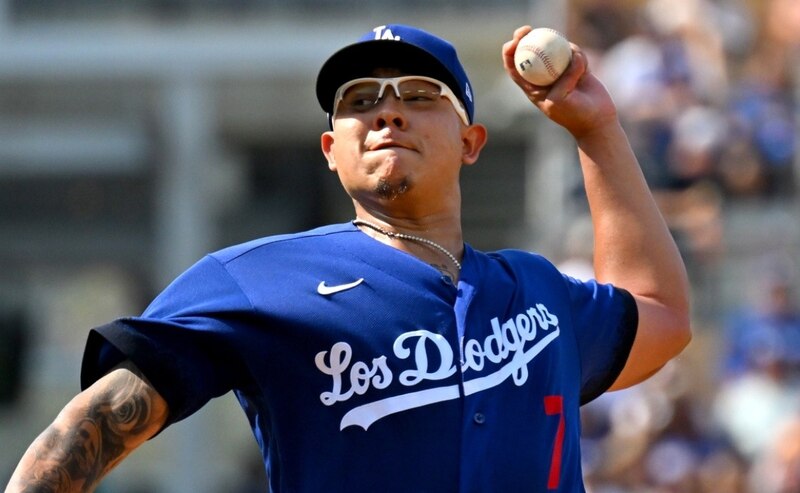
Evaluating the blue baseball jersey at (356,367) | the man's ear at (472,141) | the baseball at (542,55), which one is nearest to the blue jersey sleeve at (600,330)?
the blue baseball jersey at (356,367)

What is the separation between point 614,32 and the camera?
10.6m

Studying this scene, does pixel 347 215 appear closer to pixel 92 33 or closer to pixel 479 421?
pixel 92 33

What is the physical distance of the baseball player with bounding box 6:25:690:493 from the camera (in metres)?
3.00

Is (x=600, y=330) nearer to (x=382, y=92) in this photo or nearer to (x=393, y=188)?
(x=393, y=188)

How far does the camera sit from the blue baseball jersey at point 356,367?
305cm

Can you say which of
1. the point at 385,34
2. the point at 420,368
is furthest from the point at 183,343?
the point at 385,34

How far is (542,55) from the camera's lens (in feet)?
11.6

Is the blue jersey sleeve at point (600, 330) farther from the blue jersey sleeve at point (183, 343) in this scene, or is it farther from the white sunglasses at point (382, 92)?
the blue jersey sleeve at point (183, 343)

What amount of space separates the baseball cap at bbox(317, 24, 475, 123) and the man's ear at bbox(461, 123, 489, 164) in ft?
0.59

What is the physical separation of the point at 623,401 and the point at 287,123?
6.72m

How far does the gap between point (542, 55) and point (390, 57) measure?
1.27 feet

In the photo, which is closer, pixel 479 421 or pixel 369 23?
pixel 479 421

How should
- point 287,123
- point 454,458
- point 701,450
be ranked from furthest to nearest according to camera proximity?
point 287,123
point 701,450
point 454,458

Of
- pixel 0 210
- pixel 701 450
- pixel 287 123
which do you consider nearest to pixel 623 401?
pixel 701 450
